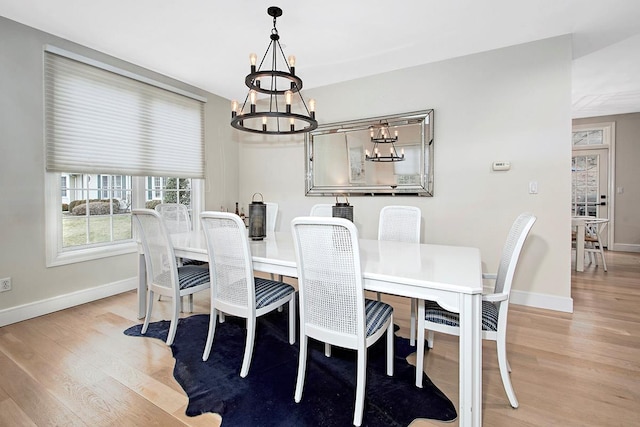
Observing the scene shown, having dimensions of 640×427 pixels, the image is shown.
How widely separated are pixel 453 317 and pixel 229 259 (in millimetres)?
1294

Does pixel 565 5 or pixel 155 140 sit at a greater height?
pixel 565 5

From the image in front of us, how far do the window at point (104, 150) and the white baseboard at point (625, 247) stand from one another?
715 cm

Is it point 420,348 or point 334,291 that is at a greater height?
point 334,291

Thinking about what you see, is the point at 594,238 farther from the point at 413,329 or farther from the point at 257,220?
the point at 257,220

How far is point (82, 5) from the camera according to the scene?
7.68 feet

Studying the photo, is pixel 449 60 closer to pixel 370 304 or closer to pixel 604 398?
pixel 370 304

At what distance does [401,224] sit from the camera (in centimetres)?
268

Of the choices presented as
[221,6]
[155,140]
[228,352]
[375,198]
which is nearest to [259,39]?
[221,6]

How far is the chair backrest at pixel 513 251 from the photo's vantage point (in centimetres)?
155

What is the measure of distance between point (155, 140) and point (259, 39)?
67.7 inches

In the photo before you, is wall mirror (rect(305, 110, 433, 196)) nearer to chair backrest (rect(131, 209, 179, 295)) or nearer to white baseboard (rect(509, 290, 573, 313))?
white baseboard (rect(509, 290, 573, 313))

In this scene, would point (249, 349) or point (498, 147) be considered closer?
point (249, 349)

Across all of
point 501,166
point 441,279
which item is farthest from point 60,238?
point 501,166

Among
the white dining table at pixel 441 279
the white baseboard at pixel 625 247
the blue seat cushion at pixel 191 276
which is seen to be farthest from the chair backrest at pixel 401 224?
the white baseboard at pixel 625 247
